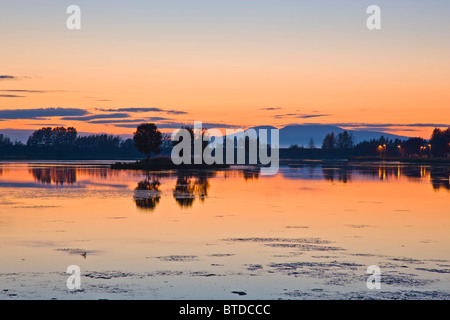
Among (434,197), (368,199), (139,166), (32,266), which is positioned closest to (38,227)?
(32,266)

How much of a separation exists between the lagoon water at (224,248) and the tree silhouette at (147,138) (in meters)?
93.1

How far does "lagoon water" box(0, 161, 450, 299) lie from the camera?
14.9 m

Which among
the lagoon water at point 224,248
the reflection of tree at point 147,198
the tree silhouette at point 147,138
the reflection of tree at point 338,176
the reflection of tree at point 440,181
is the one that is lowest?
the lagoon water at point 224,248

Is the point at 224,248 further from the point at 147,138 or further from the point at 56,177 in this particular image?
the point at 147,138

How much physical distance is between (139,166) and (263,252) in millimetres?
93684

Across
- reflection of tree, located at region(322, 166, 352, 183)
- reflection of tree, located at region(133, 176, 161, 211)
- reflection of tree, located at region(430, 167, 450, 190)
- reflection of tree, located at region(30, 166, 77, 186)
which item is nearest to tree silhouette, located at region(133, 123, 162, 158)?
reflection of tree, located at region(30, 166, 77, 186)

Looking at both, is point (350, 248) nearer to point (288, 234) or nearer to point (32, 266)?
point (288, 234)

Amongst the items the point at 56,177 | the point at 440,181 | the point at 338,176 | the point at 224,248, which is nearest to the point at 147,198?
the point at 224,248

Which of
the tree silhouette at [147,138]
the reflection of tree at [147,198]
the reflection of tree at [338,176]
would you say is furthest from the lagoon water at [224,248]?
the tree silhouette at [147,138]

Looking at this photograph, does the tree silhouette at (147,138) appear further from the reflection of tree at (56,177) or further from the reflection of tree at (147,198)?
the reflection of tree at (147,198)

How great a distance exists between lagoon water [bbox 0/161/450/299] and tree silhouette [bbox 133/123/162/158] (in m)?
93.1

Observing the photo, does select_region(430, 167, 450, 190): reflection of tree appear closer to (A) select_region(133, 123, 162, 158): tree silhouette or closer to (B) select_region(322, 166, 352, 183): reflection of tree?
(B) select_region(322, 166, 352, 183): reflection of tree

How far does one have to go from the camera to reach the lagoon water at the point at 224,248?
14.9 meters

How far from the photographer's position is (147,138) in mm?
132875
